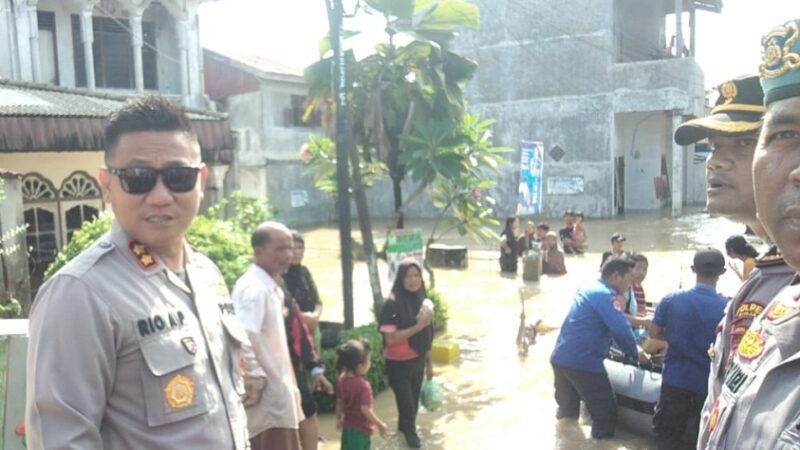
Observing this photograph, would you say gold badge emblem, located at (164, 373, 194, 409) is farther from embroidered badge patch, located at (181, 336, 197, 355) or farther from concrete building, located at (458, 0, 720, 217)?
concrete building, located at (458, 0, 720, 217)

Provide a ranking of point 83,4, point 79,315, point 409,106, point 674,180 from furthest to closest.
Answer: point 674,180, point 83,4, point 409,106, point 79,315

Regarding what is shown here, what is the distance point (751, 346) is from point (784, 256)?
0.90 ft

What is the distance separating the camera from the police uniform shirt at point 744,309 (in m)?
1.97

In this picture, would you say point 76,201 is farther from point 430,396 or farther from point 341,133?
point 430,396

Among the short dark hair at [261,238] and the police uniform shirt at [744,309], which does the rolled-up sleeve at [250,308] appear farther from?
the police uniform shirt at [744,309]

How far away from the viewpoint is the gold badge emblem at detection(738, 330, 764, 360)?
4.88ft

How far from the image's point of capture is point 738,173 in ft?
8.22

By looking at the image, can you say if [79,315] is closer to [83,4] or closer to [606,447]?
[606,447]

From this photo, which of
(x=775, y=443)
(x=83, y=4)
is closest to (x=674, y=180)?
(x=83, y=4)

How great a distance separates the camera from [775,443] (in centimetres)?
125

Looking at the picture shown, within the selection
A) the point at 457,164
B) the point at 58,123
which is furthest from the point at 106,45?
the point at 457,164

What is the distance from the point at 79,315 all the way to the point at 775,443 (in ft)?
5.58

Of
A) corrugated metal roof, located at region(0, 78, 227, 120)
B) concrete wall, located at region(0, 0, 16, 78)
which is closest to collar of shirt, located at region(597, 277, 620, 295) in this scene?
corrugated metal roof, located at region(0, 78, 227, 120)

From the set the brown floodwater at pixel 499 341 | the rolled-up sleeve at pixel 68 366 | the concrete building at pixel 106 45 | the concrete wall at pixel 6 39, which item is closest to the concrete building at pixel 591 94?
the brown floodwater at pixel 499 341
